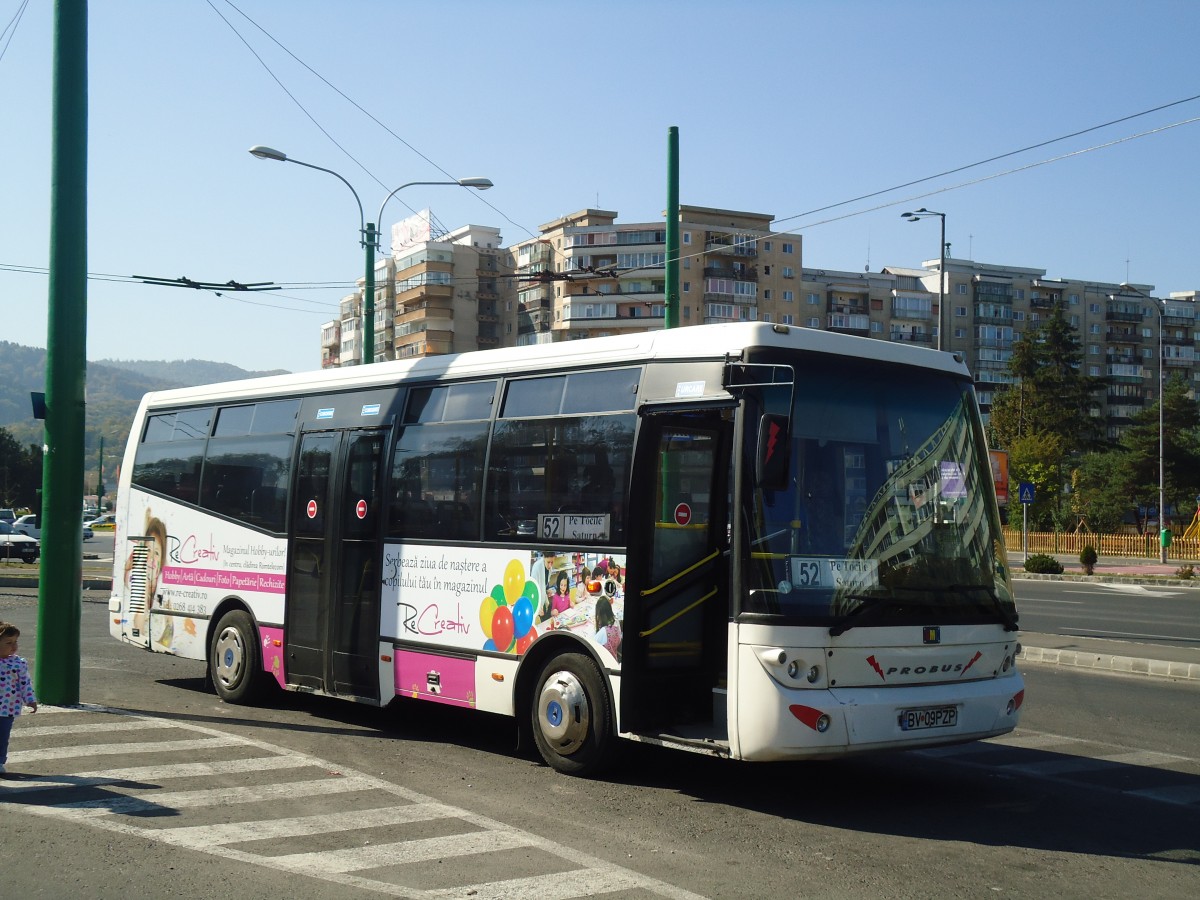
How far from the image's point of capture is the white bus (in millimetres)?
7848

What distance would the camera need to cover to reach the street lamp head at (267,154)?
25.1 meters

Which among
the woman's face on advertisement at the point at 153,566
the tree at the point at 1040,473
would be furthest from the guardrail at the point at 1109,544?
the woman's face on advertisement at the point at 153,566

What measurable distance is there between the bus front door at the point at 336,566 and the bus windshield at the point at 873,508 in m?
4.27

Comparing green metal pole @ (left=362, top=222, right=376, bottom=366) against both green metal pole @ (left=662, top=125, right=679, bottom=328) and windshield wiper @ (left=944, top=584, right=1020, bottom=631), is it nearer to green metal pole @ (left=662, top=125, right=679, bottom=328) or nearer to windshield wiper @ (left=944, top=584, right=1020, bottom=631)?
green metal pole @ (left=662, top=125, right=679, bottom=328)

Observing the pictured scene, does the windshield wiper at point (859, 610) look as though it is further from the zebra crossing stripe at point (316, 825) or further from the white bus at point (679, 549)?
the zebra crossing stripe at point (316, 825)

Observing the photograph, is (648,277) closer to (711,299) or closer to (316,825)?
(711,299)

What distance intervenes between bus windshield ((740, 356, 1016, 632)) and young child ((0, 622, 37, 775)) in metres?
4.82

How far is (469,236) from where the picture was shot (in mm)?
111312

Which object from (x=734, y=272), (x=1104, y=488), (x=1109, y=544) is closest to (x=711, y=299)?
(x=734, y=272)

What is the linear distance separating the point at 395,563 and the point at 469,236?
10295 centimetres

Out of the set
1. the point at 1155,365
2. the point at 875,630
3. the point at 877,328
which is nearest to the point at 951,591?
the point at 875,630

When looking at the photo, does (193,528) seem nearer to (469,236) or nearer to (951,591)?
(951,591)

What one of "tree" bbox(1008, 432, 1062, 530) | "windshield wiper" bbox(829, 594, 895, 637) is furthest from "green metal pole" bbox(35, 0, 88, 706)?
"tree" bbox(1008, 432, 1062, 530)

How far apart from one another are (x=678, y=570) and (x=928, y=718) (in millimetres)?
1868
